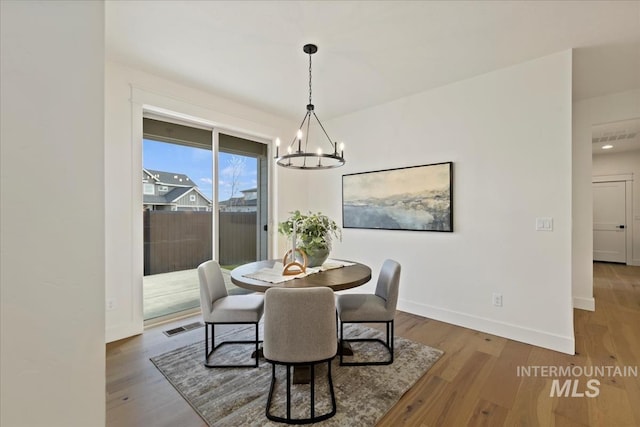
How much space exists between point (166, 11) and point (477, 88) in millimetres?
2957

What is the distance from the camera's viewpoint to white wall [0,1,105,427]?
1.45ft

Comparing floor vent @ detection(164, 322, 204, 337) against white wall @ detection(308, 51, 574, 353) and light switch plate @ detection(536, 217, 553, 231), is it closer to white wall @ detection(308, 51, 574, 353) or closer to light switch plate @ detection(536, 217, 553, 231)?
white wall @ detection(308, 51, 574, 353)

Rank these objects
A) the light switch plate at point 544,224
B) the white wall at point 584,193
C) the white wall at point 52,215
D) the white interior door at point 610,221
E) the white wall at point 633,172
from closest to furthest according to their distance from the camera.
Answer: the white wall at point 52,215, the light switch plate at point 544,224, the white wall at point 584,193, the white wall at point 633,172, the white interior door at point 610,221

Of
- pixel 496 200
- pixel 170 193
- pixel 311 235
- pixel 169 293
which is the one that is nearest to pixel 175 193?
pixel 170 193

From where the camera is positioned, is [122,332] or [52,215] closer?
[52,215]

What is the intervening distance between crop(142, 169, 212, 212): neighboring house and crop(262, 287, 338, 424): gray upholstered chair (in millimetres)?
2298

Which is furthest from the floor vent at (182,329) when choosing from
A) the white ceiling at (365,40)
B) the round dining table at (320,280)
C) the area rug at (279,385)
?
the white ceiling at (365,40)

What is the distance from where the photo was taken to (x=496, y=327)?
2895 mm

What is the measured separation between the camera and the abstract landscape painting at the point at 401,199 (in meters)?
3.25

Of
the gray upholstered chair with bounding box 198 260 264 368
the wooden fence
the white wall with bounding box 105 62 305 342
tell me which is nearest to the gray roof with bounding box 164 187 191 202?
the wooden fence

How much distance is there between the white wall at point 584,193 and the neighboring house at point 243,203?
4264 mm

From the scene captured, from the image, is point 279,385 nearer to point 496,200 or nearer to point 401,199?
point 401,199

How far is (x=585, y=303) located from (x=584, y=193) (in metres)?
1.37

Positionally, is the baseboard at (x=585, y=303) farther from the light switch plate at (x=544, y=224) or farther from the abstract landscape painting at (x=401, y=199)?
the abstract landscape painting at (x=401, y=199)
